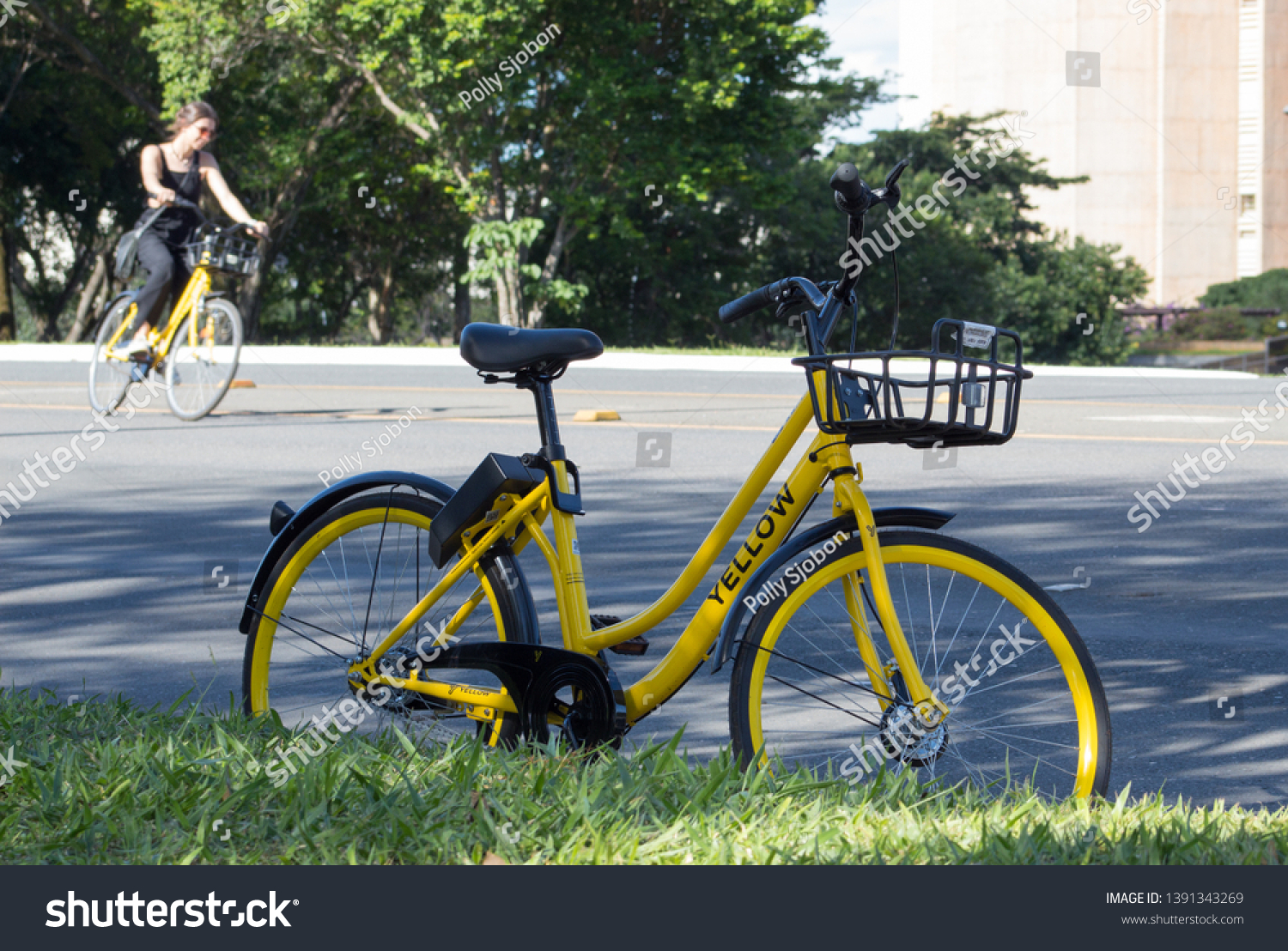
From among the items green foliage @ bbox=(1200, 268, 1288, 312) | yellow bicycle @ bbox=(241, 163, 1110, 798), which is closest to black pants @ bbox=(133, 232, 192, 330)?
yellow bicycle @ bbox=(241, 163, 1110, 798)

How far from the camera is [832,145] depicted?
4388cm

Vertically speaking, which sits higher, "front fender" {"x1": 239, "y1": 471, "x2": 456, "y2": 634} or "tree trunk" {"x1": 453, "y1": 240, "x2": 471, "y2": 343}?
"tree trunk" {"x1": 453, "y1": 240, "x2": 471, "y2": 343}

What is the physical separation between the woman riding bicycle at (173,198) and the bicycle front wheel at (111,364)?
28 cm

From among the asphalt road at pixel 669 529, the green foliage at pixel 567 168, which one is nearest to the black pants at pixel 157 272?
the asphalt road at pixel 669 529

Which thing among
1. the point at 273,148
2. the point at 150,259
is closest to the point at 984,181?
the point at 273,148

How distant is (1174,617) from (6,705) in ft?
13.1

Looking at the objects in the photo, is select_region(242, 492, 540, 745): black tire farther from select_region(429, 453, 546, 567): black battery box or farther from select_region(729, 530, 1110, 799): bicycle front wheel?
select_region(729, 530, 1110, 799): bicycle front wheel

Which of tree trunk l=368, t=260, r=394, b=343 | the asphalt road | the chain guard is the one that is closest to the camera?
the chain guard

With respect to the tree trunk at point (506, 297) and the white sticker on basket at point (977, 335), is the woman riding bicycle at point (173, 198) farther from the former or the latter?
the tree trunk at point (506, 297)

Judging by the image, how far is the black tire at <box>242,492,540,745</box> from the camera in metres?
3.50

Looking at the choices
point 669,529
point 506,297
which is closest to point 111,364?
point 669,529

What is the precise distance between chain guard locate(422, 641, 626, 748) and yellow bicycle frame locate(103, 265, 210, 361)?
736 cm

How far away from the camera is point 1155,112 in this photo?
59906 millimetres

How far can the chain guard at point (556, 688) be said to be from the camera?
330 centimetres
